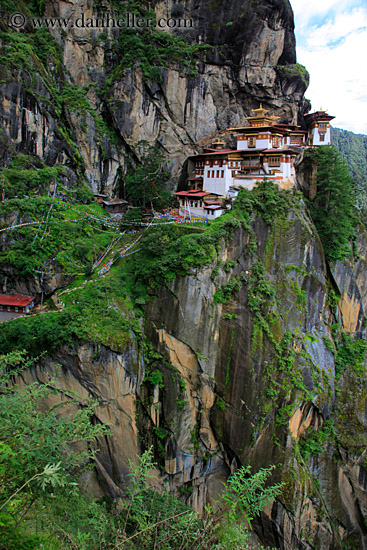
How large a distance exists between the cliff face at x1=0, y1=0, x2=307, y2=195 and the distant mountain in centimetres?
4210

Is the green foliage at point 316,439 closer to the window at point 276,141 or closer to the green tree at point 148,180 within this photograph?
the green tree at point 148,180

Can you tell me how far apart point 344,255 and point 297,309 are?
6.64m

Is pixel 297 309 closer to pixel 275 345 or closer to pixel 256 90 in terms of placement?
pixel 275 345

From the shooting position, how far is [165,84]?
2981 centimetres

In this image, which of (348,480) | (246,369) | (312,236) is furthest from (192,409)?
(312,236)

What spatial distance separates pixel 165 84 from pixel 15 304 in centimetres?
2104

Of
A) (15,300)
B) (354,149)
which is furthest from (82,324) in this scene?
(354,149)

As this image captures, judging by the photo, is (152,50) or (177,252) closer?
(177,252)

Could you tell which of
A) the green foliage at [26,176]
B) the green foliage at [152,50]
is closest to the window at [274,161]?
the green foliage at [152,50]

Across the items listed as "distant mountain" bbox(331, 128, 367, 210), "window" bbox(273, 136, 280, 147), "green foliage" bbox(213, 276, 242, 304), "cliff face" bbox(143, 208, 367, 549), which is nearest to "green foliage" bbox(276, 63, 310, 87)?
"window" bbox(273, 136, 280, 147)

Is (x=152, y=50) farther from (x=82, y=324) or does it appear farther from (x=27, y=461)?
(x=27, y=461)

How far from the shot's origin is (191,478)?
67.2 ft

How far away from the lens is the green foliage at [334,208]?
87.9ft

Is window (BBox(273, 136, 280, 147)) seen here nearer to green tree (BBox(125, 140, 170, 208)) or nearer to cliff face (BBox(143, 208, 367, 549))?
cliff face (BBox(143, 208, 367, 549))
